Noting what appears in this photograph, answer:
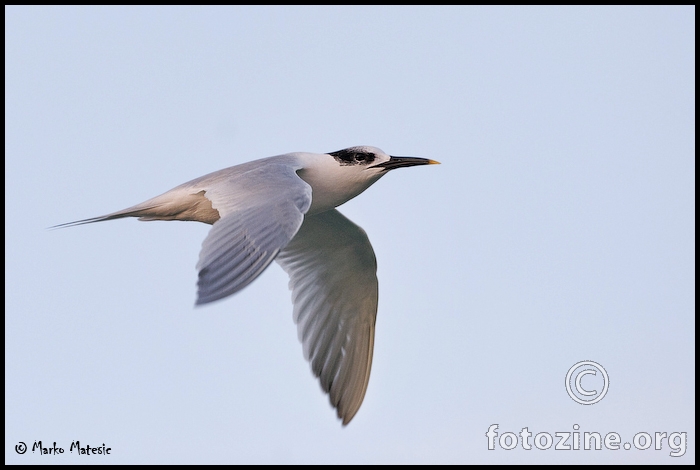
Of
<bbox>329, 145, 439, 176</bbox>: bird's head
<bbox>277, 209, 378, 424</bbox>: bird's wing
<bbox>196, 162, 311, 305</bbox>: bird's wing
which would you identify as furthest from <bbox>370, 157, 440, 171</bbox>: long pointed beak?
<bbox>196, 162, 311, 305</bbox>: bird's wing

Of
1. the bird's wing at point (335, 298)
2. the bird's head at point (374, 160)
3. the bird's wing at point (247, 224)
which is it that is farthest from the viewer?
the bird's wing at point (335, 298)

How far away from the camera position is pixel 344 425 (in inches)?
316

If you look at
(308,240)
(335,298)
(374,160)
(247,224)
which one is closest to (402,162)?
(374,160)

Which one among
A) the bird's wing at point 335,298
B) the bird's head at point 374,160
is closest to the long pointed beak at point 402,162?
the bird's head at point 374,160

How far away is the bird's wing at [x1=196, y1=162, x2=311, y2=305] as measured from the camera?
5.27 metres

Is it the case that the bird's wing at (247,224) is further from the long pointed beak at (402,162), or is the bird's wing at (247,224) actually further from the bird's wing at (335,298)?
the bird's wing at (335,298)

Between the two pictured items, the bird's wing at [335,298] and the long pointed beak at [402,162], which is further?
the bird's wing at [335,298]

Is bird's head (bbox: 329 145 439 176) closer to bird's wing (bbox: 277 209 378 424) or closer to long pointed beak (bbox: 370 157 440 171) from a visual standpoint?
long pointed beak (bbox: 370 157 440 171)

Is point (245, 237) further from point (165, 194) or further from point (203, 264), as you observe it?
point (165, 194)

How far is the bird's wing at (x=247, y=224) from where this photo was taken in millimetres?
5273

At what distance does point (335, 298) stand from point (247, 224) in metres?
2.86

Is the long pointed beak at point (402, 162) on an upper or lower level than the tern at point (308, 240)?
upper

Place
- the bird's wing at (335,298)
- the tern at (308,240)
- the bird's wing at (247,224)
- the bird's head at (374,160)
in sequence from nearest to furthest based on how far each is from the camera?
1. the bird's wing at (247,224)
2. the tern at (308,240)
3. the bird's head at (374,160)
4. the bird's wing at (335,298)

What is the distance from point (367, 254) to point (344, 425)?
5.34 ft
